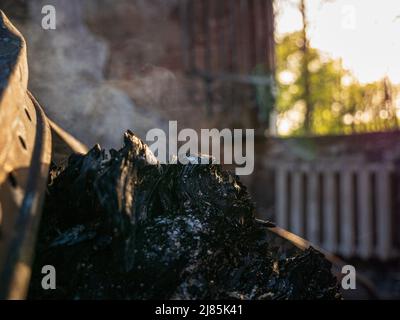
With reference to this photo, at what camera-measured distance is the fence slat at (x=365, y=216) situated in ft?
18.8

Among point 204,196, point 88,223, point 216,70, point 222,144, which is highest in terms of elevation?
point 216,70

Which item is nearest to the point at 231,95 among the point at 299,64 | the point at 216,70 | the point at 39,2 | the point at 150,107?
the point at 216,70

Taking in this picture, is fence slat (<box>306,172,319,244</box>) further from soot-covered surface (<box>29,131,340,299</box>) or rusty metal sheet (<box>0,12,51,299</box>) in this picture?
rusty metal sheet (<box>0,12,51,299</box>)

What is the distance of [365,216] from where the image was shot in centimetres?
576

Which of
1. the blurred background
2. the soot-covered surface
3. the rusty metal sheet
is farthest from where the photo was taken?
the blurred background

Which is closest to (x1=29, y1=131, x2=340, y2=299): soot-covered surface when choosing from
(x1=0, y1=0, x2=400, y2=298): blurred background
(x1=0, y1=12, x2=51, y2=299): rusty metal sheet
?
(x1=0, y1=12, x2=51, y2=299): rusty metal sheet

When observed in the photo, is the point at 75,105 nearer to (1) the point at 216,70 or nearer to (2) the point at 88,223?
(2) the point at 88,223

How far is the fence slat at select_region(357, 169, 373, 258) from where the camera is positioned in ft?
18.8

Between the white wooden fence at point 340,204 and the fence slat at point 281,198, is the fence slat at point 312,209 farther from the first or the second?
the fence slat at point 281,198

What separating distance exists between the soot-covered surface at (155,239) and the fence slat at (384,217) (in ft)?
15.2

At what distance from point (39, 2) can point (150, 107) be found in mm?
1613

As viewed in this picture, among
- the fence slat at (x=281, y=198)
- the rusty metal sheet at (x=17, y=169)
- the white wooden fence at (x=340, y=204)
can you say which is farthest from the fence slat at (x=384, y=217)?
the rusty metal sheet at (x=17, y=169)

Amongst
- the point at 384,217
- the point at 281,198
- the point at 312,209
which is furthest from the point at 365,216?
the point at 281,198
